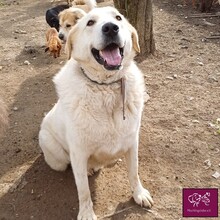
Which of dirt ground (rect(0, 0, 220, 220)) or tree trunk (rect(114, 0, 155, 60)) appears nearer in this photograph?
dirt ground (rect(0, 0, 220, 220))

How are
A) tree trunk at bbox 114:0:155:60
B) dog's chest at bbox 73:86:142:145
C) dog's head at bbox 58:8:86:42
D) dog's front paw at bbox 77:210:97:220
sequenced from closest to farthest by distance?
1. dog's chest at bbox 73:86:142:145
2. dog's front paw at bbox 77:210:97:220
3. tree trunk at bbox 114:0:155:60
4. dog's head at bbox 58:8:86:42

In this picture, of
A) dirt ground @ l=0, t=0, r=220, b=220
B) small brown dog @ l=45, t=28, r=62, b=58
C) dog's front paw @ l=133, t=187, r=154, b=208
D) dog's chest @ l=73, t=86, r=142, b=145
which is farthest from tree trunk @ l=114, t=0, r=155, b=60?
dog's front paw @ l=133, t=187, r=154, b=208

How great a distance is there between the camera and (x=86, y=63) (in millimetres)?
2229

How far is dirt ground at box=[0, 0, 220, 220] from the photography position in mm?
2685

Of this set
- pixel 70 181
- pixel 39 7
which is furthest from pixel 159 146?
pixel 39 7

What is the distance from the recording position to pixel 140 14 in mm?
4508

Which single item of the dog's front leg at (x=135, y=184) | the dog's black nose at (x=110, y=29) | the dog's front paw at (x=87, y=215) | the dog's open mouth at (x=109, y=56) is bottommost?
the dog's front paw at (x=87, y=215)

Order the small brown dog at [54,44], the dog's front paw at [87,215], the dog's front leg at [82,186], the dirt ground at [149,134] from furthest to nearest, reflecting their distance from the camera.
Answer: the small brown dog at [54,44], the dirt ground at [149,134], the dog's front paw at [87,215], the dog's front leg at [82,186]

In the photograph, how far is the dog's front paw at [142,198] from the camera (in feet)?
8.45

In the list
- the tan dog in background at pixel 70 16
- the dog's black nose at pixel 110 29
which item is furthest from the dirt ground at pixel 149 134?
the dog's black nose at pixel 110 29

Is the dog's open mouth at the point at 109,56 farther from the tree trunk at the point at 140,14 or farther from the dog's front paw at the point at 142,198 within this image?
the tree trunk at the point at 140,14

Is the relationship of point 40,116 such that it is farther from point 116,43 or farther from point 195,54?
point 195,54

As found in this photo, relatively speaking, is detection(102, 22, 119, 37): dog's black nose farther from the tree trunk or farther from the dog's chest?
the tree trunk

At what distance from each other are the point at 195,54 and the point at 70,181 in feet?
9.16
